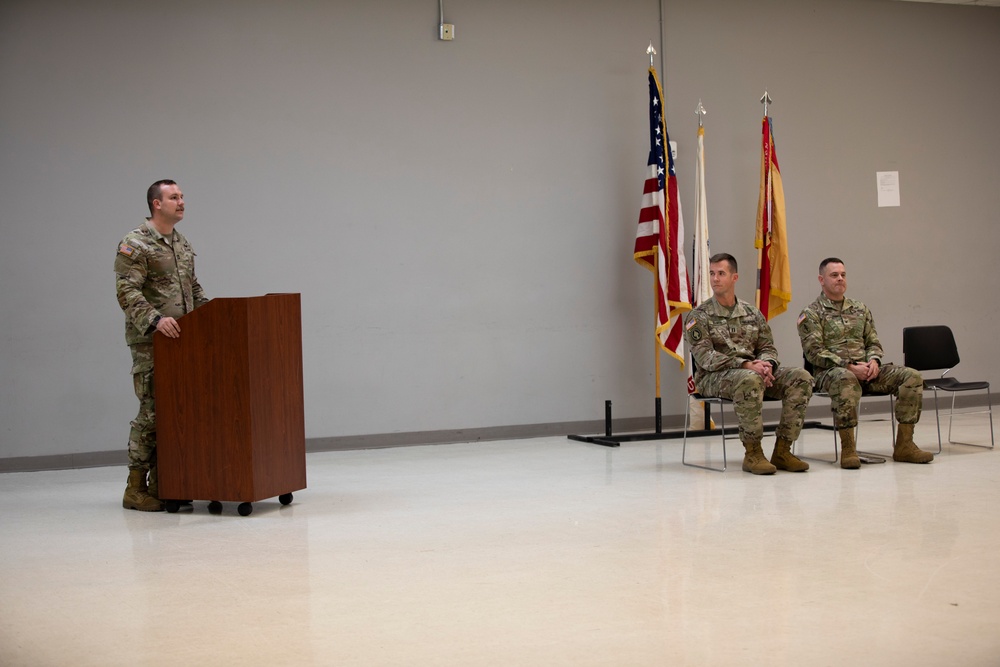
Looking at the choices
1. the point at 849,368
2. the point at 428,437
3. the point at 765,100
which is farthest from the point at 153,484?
the point at 765,100

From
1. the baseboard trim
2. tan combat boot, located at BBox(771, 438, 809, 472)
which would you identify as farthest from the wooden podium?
tan combat boot, located at BBox(771, 438, 809, 472)

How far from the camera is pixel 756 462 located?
5.53 meters

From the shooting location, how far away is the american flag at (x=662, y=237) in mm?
7059

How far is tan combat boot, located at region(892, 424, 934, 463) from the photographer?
572 cm

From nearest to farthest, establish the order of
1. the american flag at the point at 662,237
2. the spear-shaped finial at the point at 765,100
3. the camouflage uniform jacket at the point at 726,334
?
the camouflage uniform jacket at the point at 726,334 < the american flag at the point at 662,237 < the spear-shaped finial at the point at 765,100

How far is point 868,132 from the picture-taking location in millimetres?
8242

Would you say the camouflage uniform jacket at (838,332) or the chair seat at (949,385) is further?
the chair seat at (949,385)

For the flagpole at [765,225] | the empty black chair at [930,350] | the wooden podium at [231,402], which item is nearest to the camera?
the wooden podium at [231,402]

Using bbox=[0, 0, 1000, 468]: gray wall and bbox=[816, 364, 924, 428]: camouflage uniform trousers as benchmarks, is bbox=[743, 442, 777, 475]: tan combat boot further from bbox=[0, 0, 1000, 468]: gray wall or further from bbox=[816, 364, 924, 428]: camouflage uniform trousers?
bbox=[0, 0, 1000, 468]: gray wall

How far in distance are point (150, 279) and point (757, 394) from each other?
10.2 ft

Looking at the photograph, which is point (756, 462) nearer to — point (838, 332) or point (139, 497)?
point (838, 332)

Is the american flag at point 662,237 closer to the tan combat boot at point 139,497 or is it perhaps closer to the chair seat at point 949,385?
the chair seat at point 949,385

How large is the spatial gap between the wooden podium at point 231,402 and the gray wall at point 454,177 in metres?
1.87

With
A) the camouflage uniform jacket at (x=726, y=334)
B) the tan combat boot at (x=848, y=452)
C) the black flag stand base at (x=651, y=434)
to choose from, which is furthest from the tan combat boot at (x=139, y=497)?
the tan combat boot at (x=848, y=452)
